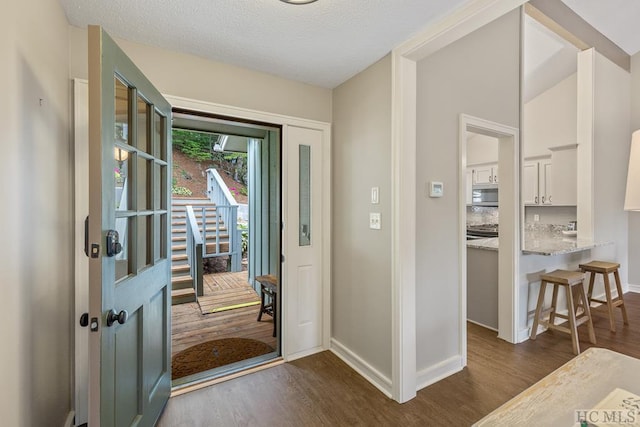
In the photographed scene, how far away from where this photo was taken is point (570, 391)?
0.92 m

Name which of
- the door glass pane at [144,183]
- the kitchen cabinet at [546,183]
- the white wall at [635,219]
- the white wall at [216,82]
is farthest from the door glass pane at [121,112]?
the white wall at [635,219]

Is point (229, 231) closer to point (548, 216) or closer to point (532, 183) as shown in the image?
point (532, 183)

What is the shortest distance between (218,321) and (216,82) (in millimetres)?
2662

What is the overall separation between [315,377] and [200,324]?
1745 mm

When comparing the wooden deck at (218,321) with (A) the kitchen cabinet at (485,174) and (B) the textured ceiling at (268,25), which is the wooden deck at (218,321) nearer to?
(B) the textured ceiling at (268,25)

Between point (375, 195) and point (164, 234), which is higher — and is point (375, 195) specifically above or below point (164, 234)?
above

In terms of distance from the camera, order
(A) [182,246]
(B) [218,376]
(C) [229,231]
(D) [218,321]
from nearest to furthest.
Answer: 1. (B) [218,376]
2. (D) [218,321]
3. (A) [182,246]
4. (C) [229,231]

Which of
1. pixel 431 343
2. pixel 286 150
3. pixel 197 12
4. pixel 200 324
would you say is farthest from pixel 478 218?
pixel 197 12

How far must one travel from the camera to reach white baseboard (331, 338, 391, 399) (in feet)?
7.03

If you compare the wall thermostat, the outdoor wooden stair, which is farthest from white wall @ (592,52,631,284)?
the outdoor wooden stair

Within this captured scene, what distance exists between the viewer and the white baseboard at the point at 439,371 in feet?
7.21

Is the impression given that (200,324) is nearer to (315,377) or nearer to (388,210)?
(315,377)

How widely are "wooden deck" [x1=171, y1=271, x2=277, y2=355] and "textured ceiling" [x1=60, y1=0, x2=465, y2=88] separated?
257cm

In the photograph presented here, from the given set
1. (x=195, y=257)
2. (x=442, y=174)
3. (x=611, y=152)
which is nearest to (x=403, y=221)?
(x=442, y=174)
